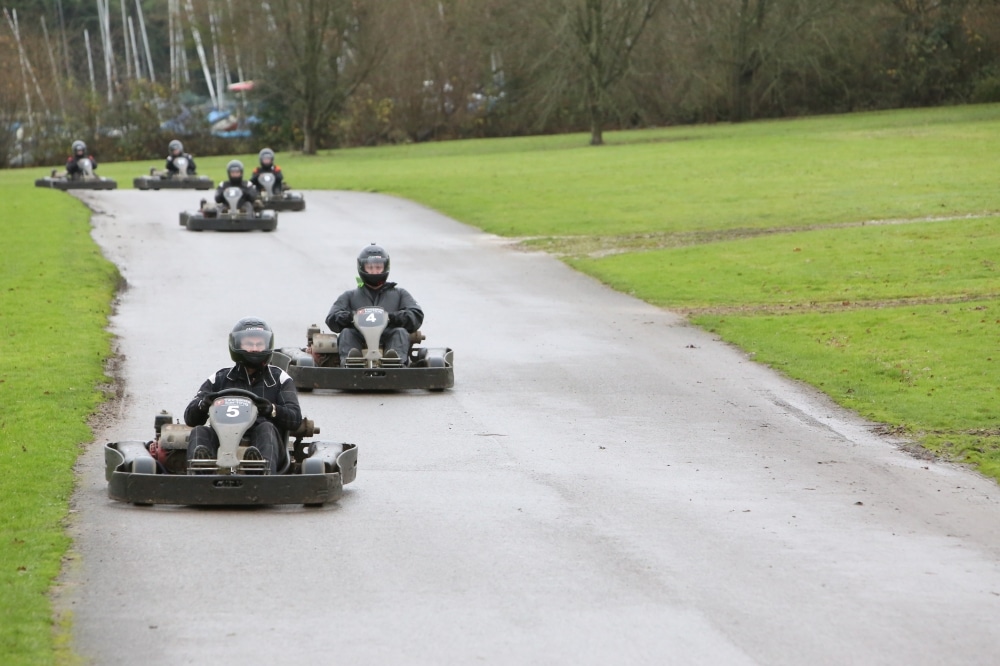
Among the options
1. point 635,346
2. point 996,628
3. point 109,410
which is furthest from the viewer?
point 635,346

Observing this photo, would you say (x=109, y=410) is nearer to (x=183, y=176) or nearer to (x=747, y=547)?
(x=747, y=547)

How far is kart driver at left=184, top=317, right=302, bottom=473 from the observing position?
9820 mm

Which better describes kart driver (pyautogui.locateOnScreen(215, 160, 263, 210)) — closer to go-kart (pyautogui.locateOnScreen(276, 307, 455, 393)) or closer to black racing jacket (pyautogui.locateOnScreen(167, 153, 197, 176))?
black racing jacket (pyautogui.locateOnScreen(167, 153, 197, 176))

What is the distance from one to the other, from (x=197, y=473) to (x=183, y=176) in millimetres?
33178

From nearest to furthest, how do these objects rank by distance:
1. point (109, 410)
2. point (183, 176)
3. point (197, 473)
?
point (197, 473) → point (109, 410) → point (183, 176)

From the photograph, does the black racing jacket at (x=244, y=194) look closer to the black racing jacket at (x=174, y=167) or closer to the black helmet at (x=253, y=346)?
the black racing jacket at (x=174, y=167)

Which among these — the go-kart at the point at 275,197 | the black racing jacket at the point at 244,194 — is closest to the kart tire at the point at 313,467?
the black racing jacket at the point at 244,194

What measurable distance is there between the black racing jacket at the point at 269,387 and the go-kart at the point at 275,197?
2417cm

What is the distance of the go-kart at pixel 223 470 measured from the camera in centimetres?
949

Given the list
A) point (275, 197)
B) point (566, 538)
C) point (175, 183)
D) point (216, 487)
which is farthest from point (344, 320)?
point (175, 183)

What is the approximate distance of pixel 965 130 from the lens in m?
49.1

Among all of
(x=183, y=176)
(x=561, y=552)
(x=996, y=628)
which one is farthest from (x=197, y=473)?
(x=183, y=176)

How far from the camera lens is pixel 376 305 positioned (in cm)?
1503

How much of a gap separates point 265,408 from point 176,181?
106 ft
